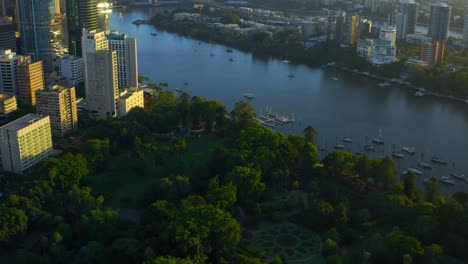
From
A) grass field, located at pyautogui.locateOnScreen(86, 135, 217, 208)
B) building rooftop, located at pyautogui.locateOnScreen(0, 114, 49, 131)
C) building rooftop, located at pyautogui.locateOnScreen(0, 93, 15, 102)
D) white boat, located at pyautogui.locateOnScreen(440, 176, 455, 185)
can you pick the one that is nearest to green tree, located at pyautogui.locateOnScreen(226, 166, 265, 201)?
grass field, located at pyautogui.locateOnScreen(86, 135, 217, 208)

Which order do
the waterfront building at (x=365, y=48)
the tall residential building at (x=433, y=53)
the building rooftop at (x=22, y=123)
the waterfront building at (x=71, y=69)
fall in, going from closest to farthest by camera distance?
the building rooftop at (x=22, y=123)
the waterfront building at (x=71, y=69)
the tall residential building at (x=433, y=53)
the waterfront building at (x=365, y=48)

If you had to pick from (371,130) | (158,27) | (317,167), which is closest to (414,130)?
(371,130)

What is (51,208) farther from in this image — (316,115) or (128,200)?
(316,115)

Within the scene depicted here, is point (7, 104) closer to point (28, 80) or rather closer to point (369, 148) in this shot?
point (28, 80)

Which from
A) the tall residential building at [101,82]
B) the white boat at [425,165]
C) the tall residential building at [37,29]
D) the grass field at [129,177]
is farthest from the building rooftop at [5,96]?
the white boat at [425,165]

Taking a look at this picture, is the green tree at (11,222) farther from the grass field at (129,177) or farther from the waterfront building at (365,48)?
the waterfront building at (365,48)

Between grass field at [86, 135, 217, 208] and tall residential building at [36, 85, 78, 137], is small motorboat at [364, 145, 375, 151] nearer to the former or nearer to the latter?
grass field at [86, 135, 217, 208]
